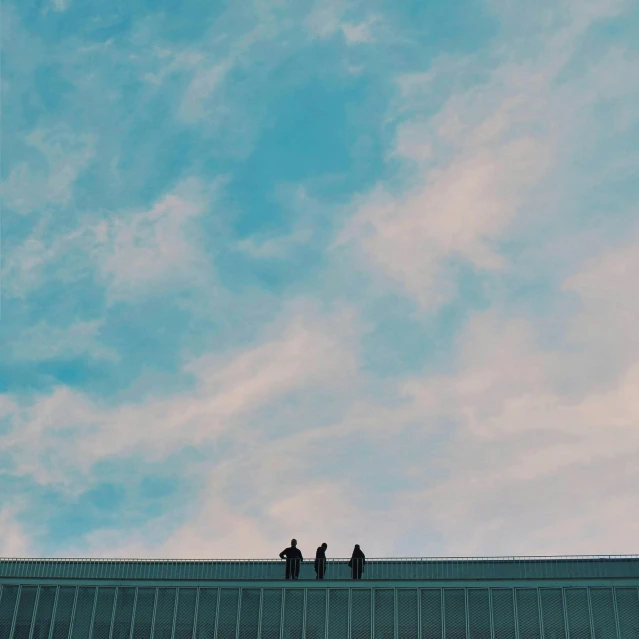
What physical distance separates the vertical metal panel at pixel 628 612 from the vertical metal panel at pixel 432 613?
782 centimetres

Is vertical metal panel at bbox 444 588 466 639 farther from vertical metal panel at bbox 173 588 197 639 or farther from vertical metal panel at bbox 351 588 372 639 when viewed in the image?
vertical metal panel at bbox 173 588 197 639

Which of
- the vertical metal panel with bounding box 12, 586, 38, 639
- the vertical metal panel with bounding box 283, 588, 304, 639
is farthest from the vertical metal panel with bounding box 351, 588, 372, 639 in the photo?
the vertical metal panel with bounding box 12, 586, 38, 639

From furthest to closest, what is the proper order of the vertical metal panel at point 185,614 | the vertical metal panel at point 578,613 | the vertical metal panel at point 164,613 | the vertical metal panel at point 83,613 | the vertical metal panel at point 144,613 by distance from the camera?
the vertical metal panel at point 83,613, the vertical metal panel at point 144,613, the vertical metal panel at point 164,613, the vertical metal panel at point 185,614, the vertical metal panel at point 578,613

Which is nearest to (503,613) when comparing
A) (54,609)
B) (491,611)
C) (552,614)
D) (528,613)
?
(491,611)

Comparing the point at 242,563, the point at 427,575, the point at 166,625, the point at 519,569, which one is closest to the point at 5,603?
the point at 166,625

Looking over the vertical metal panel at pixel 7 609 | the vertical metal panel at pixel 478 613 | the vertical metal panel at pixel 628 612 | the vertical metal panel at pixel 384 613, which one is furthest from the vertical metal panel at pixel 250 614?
the vertical metal panel at pixel 628 612

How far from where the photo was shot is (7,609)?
50375mm

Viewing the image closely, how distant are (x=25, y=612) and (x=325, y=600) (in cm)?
1504

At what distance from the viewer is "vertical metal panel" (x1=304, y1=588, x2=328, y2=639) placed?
154ft

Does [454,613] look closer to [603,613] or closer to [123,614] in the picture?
[603,613]

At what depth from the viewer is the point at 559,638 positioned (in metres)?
44.6

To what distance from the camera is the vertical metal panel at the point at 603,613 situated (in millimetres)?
44125

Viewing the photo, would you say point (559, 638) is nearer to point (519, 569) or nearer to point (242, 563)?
point (519, 569)

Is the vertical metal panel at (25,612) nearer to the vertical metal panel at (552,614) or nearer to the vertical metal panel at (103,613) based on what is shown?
the vertical metal panel at (103,613)
